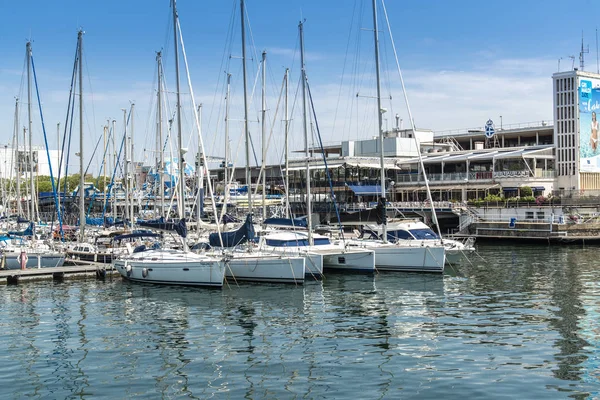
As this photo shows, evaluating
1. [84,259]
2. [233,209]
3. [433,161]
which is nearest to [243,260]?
[84,259]

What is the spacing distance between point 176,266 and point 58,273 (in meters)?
9.28

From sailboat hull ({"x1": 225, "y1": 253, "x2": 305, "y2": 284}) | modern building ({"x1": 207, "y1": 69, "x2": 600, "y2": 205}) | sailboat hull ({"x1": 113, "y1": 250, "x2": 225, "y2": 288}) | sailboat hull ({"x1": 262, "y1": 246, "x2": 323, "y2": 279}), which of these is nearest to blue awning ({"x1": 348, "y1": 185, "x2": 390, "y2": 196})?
modern building ({"x1": 207, "y1": 69, "x2": 600, "y2": 205})

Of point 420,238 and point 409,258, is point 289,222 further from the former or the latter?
point 420,238

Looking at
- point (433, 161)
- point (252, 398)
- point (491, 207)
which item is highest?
point (433, 161)

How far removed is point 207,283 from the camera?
4331 centimetres

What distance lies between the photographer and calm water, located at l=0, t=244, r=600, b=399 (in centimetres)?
2292

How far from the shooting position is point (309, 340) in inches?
1153

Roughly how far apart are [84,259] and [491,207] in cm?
4543

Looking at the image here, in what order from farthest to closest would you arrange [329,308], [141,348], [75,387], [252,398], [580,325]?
[329,308]
[580,325]
[141,348]
[75,387]
[252,398]

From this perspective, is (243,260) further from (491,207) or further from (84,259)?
(491,207)

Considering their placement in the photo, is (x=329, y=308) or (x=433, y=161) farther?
(x=433, y=161)

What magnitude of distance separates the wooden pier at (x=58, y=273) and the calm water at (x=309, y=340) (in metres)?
1.39

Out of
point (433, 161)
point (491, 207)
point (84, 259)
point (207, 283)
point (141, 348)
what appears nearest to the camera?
point (141, 348)

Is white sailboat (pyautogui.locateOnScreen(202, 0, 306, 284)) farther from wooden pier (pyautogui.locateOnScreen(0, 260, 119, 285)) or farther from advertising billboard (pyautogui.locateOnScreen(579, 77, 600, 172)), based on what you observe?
advertising billboard (pyautogui.locateOnScreen(579, 77, 600, 172))
